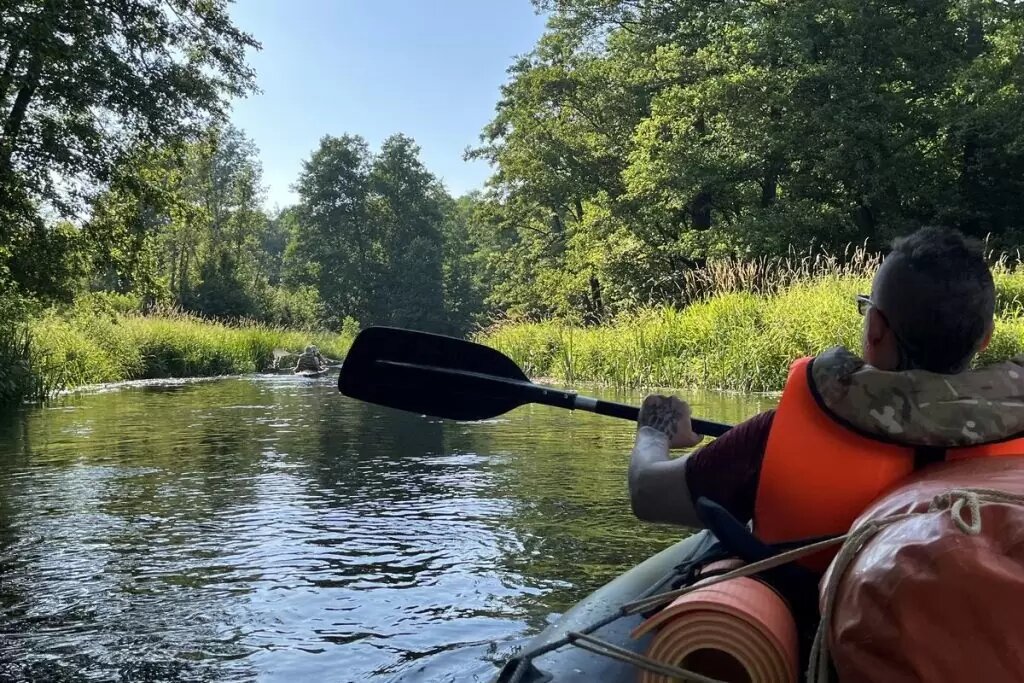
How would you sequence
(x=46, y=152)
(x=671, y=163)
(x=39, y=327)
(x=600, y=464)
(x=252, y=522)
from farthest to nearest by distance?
(x=671, y=163) → (x=39, y=327) → (x=46, y=152) → (x=600, y=464) → (x=252, y=522)

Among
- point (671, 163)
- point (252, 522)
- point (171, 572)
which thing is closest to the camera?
point (171, 572)

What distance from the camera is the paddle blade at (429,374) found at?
10.6 ft

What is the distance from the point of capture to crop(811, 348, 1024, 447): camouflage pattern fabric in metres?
1.43

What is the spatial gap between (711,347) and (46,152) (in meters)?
7.55

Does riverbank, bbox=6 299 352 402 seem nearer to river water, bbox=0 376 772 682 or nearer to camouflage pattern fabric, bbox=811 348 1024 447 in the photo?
river water, bbox=0 376 772 682

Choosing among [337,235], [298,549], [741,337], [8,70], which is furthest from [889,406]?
[337,235]

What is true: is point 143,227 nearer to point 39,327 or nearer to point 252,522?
point 39,327

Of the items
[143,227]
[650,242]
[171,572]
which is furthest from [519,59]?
[171,572]

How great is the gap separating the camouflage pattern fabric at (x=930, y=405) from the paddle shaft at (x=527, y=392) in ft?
4.24

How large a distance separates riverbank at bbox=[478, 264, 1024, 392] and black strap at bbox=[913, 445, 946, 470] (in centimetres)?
789

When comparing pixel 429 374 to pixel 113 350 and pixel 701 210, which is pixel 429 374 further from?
pixel 701 210

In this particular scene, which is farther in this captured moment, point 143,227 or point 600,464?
point 143,227

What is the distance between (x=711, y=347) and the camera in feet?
36.1

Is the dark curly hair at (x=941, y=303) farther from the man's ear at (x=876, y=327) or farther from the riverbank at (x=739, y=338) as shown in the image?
the riverbank at (x=739, y=338)
